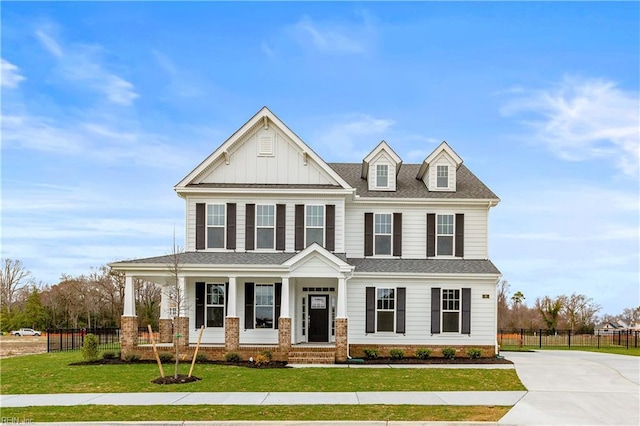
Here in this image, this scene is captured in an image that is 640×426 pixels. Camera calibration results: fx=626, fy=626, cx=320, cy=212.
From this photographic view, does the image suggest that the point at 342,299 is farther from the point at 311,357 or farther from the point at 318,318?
the point at 318,318

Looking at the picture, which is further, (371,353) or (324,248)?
(324,248)

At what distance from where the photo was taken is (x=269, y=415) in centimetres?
1302

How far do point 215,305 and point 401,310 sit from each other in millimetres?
7801

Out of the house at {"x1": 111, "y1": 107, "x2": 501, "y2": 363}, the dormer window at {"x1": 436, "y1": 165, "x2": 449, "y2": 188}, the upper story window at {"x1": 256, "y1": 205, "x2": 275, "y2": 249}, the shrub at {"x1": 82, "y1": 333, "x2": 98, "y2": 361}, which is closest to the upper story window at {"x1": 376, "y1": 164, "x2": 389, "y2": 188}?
the house at {"x1": 111, "y1": 107, "x2": 501, "y2": 363}

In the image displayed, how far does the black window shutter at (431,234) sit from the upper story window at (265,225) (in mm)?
6881

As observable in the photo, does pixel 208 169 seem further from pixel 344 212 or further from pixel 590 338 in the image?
pixel 590 338

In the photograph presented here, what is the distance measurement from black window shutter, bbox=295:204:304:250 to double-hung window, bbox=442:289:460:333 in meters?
6.34

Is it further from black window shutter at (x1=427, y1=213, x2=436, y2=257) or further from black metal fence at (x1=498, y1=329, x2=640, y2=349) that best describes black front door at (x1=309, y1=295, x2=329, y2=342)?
black metal fence at (x1=498, y1=329, x2=640, y2=349)

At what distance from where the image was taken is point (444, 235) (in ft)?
91.1

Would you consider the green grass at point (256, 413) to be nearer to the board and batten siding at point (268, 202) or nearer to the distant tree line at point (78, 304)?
the board and batten siding at point (268, 202)

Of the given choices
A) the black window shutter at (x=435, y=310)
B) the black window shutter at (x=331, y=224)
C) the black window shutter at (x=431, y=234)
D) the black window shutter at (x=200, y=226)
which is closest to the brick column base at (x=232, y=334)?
the black window shutter at (x=200, y=226)

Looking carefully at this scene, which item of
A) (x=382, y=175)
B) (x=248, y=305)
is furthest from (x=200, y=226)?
(x=382, y=175)

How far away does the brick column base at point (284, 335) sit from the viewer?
23.8 meters

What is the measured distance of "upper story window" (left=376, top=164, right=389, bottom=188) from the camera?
28578 millimetres
